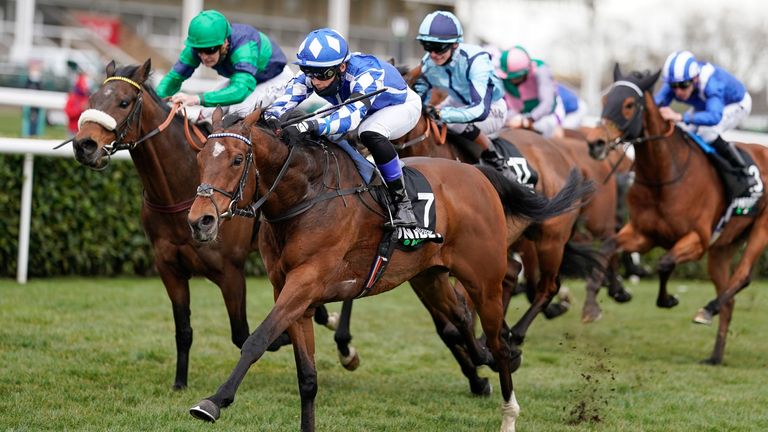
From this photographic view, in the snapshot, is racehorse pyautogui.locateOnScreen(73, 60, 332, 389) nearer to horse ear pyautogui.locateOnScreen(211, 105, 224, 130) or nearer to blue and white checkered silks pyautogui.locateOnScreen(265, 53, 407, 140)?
blue and white checkered silks pyautogui.locateOnScreen(265, 53, 407, 140)

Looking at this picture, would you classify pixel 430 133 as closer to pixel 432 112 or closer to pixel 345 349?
pixel 432 112

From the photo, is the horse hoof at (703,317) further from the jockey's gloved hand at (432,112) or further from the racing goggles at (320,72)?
the racing goggles at (320,72)

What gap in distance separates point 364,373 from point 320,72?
2.58 meters

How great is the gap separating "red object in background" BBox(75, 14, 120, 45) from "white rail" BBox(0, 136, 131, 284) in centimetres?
2378

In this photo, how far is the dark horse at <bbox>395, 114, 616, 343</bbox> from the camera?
22.0 ft

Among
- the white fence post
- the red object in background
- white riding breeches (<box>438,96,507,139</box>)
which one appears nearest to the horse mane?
white riding breeches (<box>438,96,507,139</box>)

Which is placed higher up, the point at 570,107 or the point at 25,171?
the point at 570,107

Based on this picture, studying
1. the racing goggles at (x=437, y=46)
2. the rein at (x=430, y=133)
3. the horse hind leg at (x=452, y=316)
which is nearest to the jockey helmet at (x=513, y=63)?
the rein at (x=430, y=133)

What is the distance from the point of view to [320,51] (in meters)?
4.84

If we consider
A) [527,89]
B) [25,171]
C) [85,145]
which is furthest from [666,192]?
[25,171]

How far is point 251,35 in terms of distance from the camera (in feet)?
20.8

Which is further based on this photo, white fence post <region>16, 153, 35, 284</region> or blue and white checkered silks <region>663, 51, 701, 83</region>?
white fence post <region>16, 153, 35, 284</region>

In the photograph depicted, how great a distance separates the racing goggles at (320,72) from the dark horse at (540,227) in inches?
61.2

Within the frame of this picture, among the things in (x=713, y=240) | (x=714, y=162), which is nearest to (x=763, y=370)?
(x=713, y=240)
